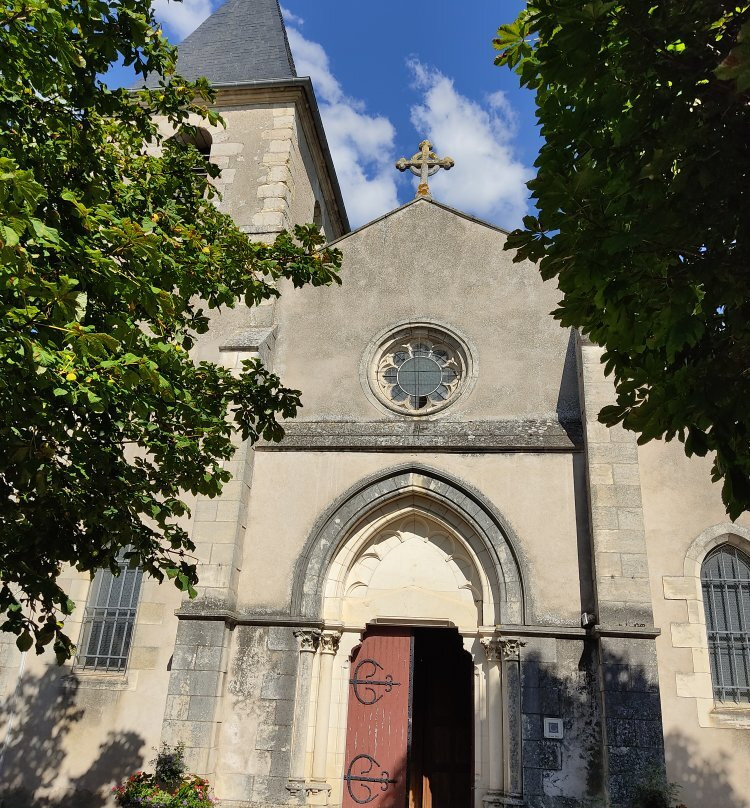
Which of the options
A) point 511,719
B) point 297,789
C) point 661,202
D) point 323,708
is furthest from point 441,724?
point 661,202

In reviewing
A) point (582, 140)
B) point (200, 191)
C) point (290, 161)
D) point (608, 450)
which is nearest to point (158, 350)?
point (200, 191)

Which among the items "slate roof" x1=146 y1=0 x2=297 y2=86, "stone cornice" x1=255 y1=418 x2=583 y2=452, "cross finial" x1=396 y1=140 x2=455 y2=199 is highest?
"slate roof" x1=146 y1=0 x2=297 y2=86

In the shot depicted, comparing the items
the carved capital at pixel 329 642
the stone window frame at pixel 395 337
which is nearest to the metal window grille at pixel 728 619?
the stone window frame at pixel 395 337

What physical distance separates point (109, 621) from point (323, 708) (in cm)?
281

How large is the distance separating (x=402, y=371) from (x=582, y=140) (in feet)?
19.4

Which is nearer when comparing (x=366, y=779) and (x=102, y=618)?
(x=366, y=779)

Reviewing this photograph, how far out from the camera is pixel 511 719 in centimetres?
746

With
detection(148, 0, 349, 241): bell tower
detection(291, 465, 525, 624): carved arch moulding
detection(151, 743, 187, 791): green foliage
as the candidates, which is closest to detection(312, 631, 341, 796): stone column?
detection(291, 465, 525, 624): carved arch moulding

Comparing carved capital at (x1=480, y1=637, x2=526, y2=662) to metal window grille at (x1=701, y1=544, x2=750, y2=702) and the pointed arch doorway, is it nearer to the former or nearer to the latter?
the pointed arch doorway

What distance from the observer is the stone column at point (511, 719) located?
7.23m

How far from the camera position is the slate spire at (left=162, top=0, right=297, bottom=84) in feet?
45.0

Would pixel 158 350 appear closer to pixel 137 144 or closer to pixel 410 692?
pixel 137 144

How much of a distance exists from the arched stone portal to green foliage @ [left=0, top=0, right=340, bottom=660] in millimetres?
2859

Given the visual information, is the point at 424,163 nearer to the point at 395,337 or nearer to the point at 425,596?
the point at 395,337
